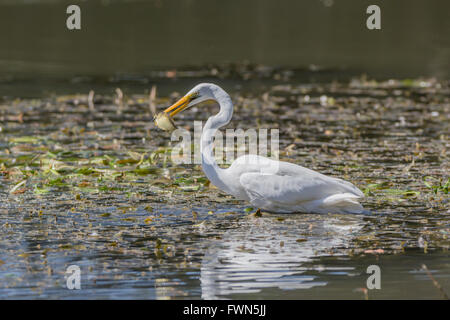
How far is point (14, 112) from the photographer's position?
17.6 meters

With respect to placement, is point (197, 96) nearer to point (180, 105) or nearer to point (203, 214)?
point (180, 105)

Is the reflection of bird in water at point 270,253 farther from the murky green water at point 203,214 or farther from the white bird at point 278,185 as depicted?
the white bird at point 278,185

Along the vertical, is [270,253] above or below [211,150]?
below

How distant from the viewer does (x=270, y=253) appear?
888cm

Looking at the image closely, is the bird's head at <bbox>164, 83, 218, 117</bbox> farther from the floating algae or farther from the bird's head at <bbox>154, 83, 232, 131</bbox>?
the floating algae

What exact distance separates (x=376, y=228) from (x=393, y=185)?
193 centimetres

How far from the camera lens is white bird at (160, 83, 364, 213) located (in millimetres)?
10219

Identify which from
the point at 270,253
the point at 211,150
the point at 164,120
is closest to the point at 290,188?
the point at 211,150

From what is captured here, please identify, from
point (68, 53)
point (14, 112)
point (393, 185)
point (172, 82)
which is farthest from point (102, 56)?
point (393, 185)

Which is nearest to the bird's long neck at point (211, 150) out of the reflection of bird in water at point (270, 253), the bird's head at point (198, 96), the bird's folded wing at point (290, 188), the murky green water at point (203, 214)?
the bird's head at point (198, 96)

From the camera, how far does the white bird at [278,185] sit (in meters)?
10.2

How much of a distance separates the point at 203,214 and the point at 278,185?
0.92 meters

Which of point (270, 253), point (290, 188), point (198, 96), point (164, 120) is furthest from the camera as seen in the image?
point (164, 120)

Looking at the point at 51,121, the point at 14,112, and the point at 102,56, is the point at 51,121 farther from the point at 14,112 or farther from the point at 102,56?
the point at 102,56
